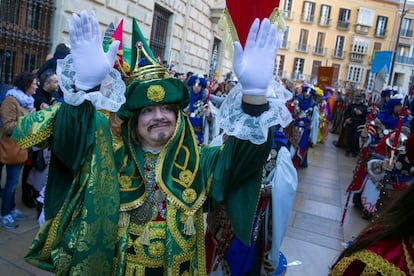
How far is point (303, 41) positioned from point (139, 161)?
1752 inches

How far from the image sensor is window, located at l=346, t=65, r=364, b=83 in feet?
141

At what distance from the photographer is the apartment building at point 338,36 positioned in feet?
138

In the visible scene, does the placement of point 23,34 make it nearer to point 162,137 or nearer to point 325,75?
point 162,137

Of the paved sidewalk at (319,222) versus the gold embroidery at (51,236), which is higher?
the gold embroidery at (51,236)

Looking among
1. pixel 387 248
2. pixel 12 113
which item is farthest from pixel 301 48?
pixel 387 248

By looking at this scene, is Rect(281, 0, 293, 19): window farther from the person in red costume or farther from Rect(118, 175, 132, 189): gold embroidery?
the person in red costume

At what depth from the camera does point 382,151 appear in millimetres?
5309

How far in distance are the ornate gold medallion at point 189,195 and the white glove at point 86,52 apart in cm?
67

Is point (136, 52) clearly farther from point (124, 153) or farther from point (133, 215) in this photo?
point (133, 215)

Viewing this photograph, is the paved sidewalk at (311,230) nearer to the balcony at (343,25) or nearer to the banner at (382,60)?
the banner at (382,60)

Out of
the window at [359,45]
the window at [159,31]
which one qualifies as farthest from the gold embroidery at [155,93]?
the window at [359,45]

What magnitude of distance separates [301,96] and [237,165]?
8.42m

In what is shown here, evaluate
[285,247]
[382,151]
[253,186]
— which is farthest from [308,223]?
[253,186]

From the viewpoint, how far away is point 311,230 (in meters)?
5.30
